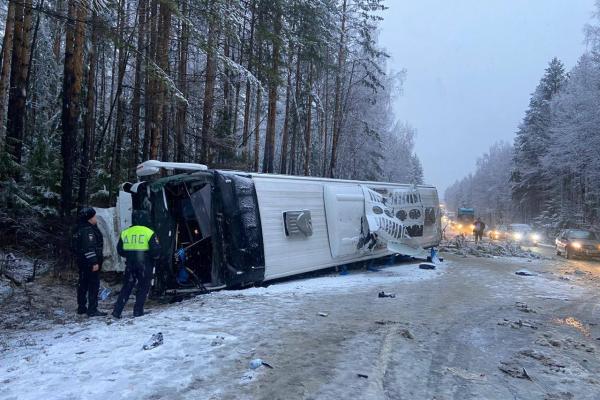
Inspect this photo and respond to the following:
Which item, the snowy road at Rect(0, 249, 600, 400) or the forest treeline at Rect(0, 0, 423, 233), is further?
the forest treeline at Rect(0, 0, 423, 233)

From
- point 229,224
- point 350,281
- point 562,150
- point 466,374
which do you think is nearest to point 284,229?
point 229,224

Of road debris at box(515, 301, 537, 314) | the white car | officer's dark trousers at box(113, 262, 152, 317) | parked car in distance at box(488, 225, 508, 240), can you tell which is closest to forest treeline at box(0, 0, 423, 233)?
officer's dark trousers at box(113, 262, 152, 317)

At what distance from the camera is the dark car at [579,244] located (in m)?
21.0

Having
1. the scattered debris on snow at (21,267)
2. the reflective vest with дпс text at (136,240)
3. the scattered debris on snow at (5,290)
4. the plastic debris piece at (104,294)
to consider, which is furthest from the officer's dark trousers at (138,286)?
the scattered debris on snow at (21,267)

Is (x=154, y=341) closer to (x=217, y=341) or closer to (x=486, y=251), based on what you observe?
(x=217, y=341)

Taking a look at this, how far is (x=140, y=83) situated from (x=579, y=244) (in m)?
20.4

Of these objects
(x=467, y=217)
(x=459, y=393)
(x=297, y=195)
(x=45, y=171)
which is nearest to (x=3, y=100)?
(x=45, y=171)

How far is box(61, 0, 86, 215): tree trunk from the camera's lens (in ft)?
30.8

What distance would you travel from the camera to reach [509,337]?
6.46m

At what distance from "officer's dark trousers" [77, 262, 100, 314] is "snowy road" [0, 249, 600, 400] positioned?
63cm

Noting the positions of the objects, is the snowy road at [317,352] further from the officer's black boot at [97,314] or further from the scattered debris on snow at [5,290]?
the scattered debris on snow at [5,290]

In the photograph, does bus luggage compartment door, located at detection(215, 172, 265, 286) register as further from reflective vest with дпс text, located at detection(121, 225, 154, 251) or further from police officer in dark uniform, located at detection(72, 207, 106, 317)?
police officer in dark uniform, located at detection(72, 207, 106, 317)

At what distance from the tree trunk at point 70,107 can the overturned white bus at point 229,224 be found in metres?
0.81

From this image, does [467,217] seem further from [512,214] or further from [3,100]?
[3,100]
